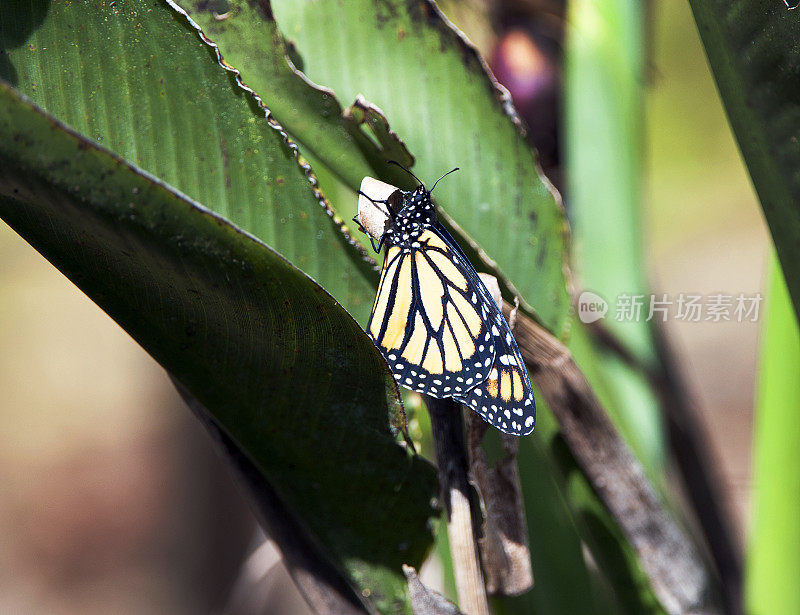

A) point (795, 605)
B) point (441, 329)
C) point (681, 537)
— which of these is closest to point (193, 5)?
point (441, 329)

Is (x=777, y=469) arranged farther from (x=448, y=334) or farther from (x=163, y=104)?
(x=163, y=104)

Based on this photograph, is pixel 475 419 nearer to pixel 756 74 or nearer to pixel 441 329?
pixel 441 329

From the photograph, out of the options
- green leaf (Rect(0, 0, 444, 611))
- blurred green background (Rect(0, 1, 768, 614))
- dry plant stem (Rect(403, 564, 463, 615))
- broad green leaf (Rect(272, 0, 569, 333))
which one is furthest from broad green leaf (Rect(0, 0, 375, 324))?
blurred green background (Rect(0, 1, 768, 614))

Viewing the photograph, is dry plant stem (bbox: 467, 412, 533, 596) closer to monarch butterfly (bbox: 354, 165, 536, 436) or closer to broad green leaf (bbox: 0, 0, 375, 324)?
monarch butterfly (bbox: 354, 165, 536, 436)

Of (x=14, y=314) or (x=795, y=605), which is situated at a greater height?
(x=14, y=314)

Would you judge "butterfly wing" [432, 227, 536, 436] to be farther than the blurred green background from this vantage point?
No

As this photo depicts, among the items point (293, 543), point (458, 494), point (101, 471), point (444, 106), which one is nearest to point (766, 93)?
point (444, 106)
